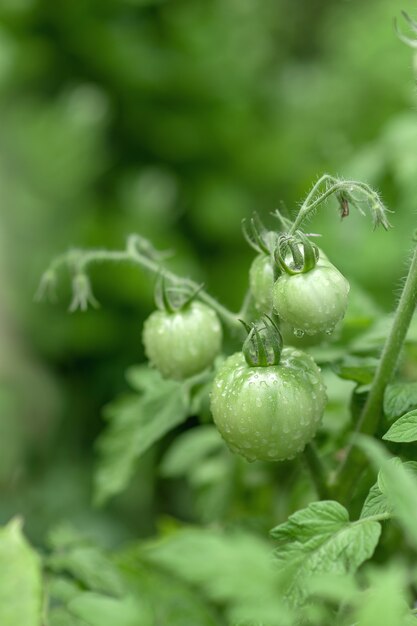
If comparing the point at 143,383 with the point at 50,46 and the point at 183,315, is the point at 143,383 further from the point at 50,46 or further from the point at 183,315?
the point at 50,46

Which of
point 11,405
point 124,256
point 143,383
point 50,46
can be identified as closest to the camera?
point 124,256

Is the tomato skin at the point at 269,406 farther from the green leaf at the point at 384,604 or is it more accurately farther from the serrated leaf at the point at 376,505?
the green leaf at the point at 384,604

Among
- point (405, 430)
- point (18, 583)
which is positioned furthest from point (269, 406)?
point (18, 583)

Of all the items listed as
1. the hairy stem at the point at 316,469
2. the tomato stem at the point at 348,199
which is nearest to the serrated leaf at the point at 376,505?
the hairy stem at the point at 316,469

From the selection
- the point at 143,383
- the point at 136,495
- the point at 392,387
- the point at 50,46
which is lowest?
the point at 136,495

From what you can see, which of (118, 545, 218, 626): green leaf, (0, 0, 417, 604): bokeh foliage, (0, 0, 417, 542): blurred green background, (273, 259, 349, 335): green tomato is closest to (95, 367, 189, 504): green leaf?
(118, 545, 218, 626): green leaf

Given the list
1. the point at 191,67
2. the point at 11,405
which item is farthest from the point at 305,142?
the point at 11,405

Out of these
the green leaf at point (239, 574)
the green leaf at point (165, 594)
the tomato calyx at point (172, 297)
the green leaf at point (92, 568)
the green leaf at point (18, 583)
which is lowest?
the green leaf at point (165, 594)
